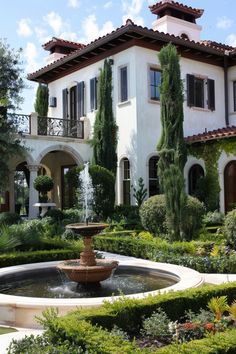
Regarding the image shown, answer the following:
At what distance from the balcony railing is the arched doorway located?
21.9 feet

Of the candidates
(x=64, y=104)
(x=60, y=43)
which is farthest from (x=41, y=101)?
(x=60, y=43)

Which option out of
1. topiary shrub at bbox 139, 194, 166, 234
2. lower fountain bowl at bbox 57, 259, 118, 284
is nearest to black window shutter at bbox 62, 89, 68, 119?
topiary shrub at bbox 139, 194, 166, 234

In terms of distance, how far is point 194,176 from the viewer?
1955 cm

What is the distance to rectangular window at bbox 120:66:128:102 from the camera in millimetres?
18750

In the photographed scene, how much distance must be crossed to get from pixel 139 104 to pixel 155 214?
6.40 metres

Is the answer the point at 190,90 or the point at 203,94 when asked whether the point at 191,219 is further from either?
the point at 203,94

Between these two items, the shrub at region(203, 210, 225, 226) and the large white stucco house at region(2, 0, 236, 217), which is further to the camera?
the large white stucco house at region(2, 0, 236, 217)

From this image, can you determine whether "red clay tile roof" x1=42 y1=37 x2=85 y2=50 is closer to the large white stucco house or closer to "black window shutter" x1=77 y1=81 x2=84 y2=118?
the large white stucco house

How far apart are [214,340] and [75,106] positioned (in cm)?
1904

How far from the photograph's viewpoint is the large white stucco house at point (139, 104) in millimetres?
18125

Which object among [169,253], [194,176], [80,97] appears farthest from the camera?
[80,97]

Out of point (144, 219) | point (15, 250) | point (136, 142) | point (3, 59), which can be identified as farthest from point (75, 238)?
point (3, 59)

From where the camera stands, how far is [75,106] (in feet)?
73.3

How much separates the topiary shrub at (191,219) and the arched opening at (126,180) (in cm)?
702
